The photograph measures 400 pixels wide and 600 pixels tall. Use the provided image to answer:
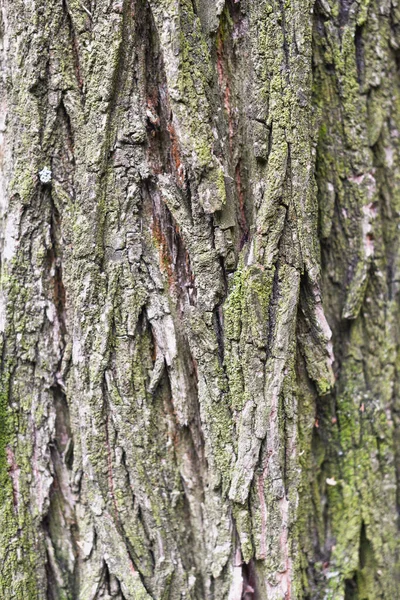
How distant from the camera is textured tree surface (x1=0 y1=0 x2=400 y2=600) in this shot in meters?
1.24

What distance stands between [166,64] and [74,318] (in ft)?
2.20

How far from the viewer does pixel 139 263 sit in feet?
4.27

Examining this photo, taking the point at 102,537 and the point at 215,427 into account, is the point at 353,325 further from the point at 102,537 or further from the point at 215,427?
the point at 102,537

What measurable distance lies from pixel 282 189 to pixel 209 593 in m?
1.10

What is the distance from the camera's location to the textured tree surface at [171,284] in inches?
48.8

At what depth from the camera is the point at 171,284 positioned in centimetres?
133

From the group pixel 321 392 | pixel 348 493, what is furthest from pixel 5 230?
pixel 348 493

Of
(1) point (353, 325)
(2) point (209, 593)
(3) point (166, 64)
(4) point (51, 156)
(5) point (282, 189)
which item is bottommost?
(2) point (209, 593)

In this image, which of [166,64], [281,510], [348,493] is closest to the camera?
[166,64]

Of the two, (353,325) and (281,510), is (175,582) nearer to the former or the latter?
(281,510)

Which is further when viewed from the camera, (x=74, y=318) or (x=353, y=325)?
(x=353, y=325)

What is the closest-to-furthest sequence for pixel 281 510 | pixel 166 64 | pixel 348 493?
pixel 166 64, pixel 281 510, pixel 348 493

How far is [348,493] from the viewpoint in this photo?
4.89 ft

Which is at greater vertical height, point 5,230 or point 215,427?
point 5,230
